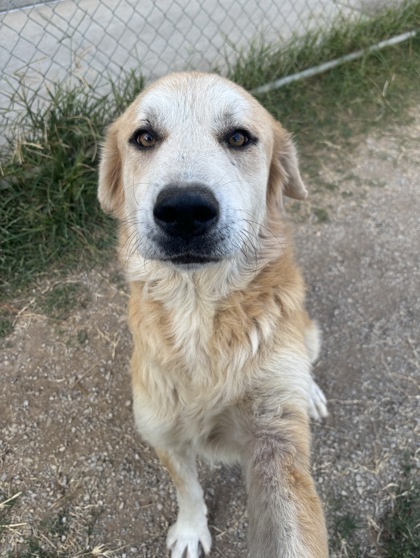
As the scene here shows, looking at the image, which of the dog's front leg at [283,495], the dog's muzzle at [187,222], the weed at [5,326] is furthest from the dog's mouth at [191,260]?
the weed at [5,326]

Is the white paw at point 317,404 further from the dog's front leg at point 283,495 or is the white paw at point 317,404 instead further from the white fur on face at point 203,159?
the white fur on face at point 203,159

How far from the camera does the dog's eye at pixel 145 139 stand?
2.02 m

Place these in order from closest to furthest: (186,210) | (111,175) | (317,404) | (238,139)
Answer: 1. (186,210)
2. (238,139)
3. (111,175)
4. (317,404)

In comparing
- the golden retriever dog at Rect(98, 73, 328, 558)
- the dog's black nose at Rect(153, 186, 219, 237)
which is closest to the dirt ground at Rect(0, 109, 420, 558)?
the golden retriever dog at Rect(98, 73, 328, 558)

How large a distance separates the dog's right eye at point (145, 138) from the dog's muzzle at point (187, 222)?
0.49 meters

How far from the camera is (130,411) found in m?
2.81

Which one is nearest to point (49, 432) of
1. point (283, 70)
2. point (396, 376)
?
point (396, 376)

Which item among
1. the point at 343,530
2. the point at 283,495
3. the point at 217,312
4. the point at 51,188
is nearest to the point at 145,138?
the point at 217,312

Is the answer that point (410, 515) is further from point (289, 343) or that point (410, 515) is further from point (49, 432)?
point (49, 432)

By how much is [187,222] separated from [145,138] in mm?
598

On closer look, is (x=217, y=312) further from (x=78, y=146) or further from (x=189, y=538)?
(x=78, y=146)

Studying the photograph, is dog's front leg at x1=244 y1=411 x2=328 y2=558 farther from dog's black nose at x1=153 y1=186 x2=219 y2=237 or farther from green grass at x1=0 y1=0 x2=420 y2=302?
green grass at x1=0 y1=0 x2=420 y2=302

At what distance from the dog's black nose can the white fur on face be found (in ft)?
0.11

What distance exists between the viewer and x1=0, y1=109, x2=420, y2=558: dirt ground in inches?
94.1
